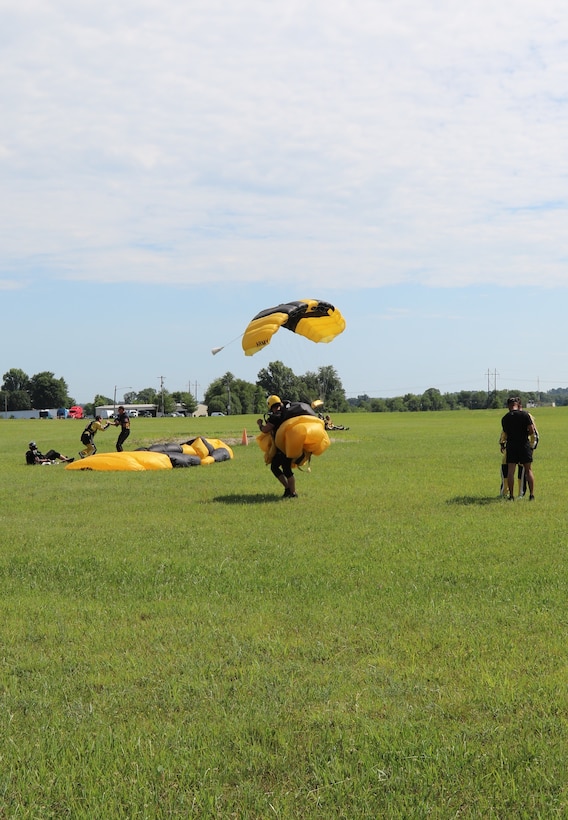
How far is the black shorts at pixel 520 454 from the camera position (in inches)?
565

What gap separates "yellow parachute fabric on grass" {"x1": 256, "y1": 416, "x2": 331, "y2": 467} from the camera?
14531 mm

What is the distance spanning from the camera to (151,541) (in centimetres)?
1075

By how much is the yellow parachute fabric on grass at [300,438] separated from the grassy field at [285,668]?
2.28 meters

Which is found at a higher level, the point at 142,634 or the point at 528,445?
the point at 528,445

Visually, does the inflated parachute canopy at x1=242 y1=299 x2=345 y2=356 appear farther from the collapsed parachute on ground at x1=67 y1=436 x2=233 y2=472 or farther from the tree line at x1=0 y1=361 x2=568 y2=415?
the tree line at x1=0 y1=361 x2=568 y2=415

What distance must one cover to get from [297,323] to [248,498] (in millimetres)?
5491

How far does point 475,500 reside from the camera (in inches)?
580

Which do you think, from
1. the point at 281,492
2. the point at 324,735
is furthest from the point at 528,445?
the point at 324,735


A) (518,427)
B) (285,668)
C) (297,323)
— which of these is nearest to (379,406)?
(297,323)

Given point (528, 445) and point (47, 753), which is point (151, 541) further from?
point (528, 445)

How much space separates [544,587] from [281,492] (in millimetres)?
8778

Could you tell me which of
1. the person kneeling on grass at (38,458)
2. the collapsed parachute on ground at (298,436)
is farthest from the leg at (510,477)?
the person kneeling on grass at (38,458)

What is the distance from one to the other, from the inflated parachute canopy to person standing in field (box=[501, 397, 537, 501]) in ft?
17.9

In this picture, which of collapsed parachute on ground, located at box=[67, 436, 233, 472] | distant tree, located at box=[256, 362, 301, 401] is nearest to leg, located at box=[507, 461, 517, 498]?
distant tree, located at box=[256, 362, 301, 401]
